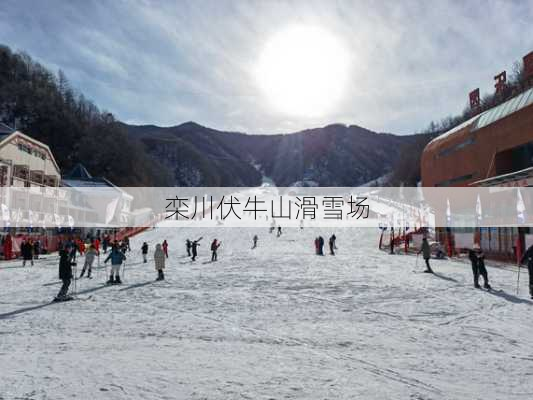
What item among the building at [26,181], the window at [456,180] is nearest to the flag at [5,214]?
the building at [26,181]

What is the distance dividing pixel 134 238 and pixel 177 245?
6684 mm

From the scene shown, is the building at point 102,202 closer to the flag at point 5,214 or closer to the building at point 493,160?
the flag at point 5,214

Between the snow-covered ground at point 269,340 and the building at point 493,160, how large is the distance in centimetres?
1028

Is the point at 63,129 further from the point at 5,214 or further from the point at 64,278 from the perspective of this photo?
the point at 64,278

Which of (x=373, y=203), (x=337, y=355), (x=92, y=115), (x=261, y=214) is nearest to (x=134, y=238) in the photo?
(x=261, y=214)

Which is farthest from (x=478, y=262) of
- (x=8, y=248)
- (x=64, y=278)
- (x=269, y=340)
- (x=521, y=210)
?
(x=8, y=248)

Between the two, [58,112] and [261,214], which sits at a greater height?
[58,112]

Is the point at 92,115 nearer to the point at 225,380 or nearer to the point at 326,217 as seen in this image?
the point at 326,217

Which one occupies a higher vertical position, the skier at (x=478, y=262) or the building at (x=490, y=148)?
the building at (x=490, y=148)

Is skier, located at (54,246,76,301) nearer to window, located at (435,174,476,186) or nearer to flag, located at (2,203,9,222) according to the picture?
flag, located at (2,203,9,222)

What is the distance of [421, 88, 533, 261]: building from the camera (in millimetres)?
22469

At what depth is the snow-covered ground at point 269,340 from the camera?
15.9ft

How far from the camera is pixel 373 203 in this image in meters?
74.1

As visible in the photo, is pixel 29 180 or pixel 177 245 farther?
pixel 29 180
